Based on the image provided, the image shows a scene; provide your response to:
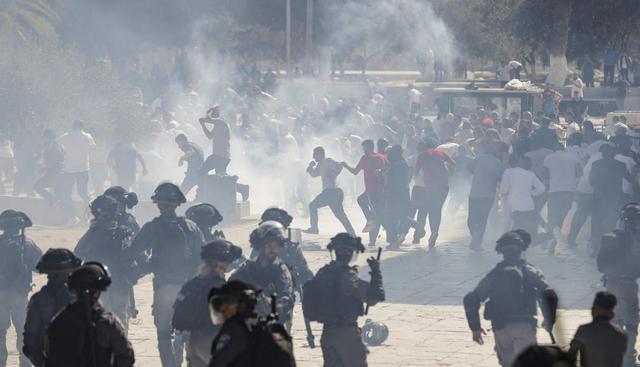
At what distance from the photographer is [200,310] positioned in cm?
974

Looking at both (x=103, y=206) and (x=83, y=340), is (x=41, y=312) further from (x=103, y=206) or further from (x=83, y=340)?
(x=103, y=206)

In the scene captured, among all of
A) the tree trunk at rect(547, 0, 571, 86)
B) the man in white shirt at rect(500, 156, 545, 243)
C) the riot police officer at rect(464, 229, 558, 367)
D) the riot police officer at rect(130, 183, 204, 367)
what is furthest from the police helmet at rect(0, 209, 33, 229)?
the tree trunk at rect(547, 0, 571, 86)

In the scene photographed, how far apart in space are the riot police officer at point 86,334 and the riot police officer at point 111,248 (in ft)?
15.1

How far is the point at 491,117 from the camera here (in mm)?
27531

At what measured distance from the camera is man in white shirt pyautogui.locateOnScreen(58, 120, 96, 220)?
2257 centimetres

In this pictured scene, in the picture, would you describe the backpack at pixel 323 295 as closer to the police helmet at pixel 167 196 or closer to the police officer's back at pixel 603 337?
the police officer's back at pixel 603 337

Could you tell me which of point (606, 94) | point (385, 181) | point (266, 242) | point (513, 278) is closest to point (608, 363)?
point (513, 278)

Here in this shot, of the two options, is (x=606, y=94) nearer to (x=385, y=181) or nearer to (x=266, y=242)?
(x=385, y=181)

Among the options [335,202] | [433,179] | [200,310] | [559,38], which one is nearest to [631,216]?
[200,310]

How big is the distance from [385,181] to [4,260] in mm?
9527

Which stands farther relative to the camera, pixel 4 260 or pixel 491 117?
pixel 491 117

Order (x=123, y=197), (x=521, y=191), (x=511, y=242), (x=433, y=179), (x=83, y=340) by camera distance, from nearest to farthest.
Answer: (x=83, y=340)
(x=511, y=242)
(x=123, y=197)
(x=521, y=191)
(x=433, y=179)

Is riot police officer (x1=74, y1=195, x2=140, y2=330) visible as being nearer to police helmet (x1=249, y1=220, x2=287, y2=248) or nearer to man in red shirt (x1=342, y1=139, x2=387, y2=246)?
police helmet (x1=249, y1=220, x2=287, y2=248)

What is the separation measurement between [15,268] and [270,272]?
277cm
